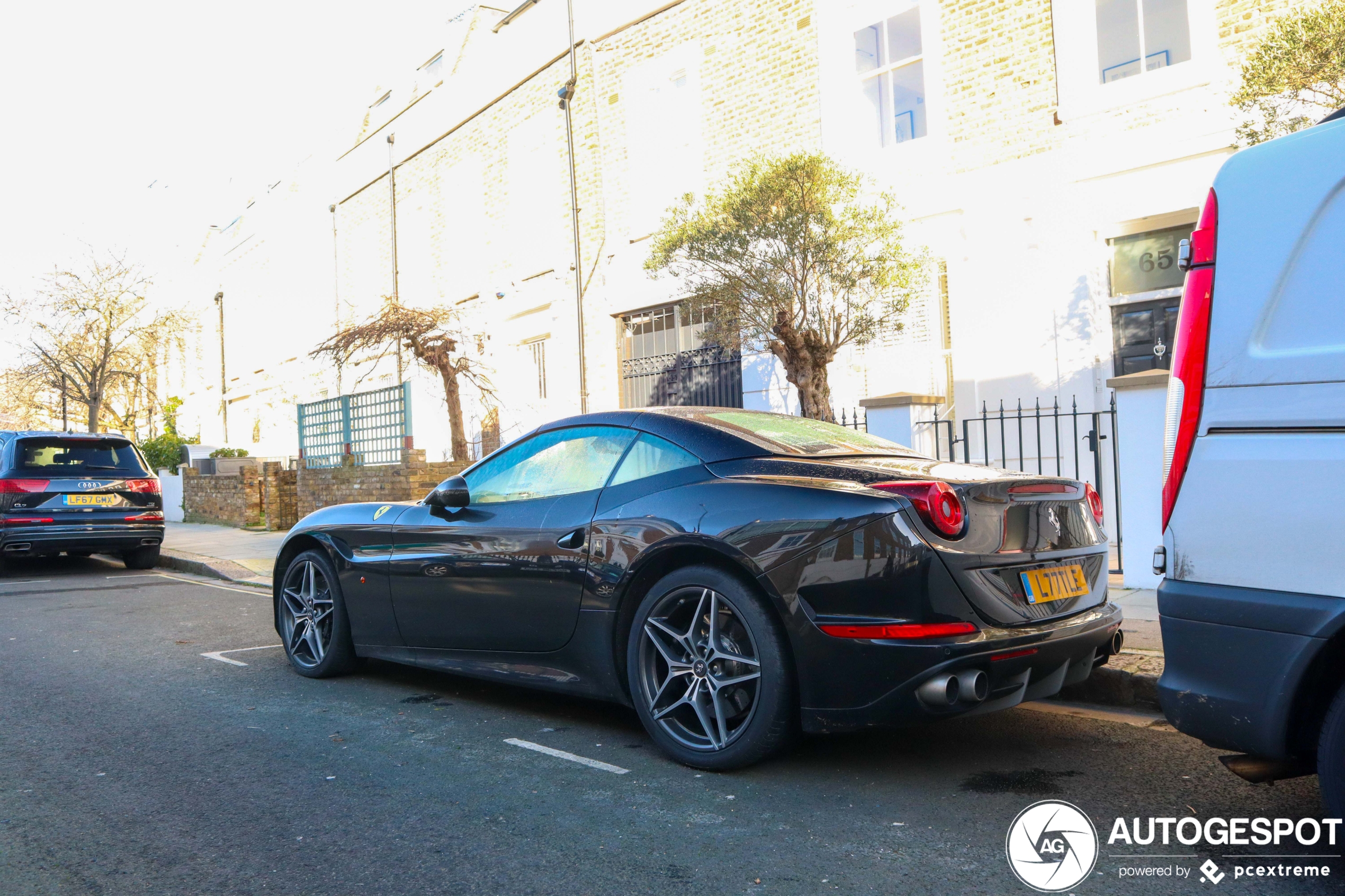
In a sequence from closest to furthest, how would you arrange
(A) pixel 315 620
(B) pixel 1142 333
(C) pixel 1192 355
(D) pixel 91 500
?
(C) pixel 1192 355
(A) pixel 315 620
(B) pixel 1142 333
(D) pixel 91 500

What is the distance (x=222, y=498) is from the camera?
19797 millimetres

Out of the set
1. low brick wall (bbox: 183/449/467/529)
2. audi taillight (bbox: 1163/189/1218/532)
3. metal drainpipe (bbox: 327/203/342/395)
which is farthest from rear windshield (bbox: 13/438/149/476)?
audi taillight (bbox: 1163/189/1218/532)

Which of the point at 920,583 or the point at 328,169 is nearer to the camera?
the point at 920,583

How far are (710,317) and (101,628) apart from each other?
21.4 feet

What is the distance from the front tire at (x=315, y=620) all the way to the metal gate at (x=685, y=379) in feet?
25.2

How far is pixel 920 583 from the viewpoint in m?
3.63

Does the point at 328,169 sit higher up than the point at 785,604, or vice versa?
the point at 328,169

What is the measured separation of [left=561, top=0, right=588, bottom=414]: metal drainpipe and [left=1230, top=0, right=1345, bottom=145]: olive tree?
33.7 feet

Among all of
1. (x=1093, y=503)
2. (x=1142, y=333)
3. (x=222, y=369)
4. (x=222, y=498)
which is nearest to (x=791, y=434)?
(x=1093, y=503)

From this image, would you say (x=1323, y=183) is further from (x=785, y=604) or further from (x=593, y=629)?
(x=593, y=629)

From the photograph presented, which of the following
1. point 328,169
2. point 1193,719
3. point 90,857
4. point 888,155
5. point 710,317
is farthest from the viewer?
point 328,169

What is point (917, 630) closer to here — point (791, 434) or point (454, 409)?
point (791, 434)

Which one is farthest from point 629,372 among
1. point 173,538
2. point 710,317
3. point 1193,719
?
point 1193,719

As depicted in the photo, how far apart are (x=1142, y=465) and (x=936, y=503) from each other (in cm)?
Result: 402
